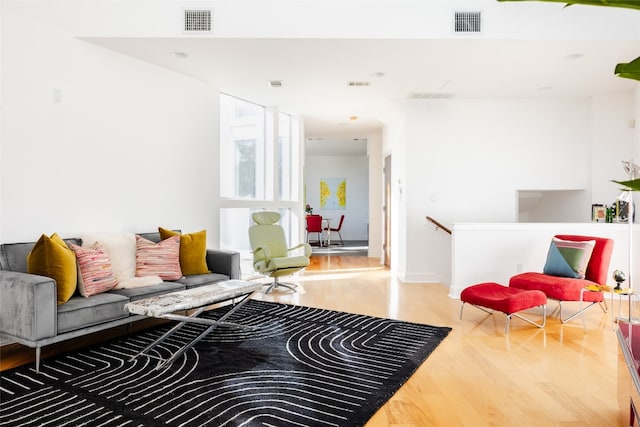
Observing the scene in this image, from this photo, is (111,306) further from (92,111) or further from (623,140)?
(623,140)

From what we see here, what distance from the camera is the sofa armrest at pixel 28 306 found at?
10.1ft

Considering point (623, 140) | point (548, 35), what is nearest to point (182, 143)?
point (548, 35)

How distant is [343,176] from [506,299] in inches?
404

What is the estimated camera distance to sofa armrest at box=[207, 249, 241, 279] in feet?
16.0

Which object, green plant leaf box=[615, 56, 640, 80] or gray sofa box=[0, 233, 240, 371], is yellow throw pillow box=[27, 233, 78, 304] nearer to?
gray sofa box=[0, 233, 240, 371]

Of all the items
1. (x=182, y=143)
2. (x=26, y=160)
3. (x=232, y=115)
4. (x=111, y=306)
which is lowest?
(x=111, y=306)

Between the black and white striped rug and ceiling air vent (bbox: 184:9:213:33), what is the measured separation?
2.67 metres

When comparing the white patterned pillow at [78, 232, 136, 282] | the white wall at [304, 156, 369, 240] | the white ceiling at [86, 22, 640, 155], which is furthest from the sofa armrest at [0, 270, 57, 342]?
the white wall at [304, 156, 369, 240]

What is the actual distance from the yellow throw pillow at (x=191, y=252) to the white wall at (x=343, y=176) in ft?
30.5

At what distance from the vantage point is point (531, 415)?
251 cm

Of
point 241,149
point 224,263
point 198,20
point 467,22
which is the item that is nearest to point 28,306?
point 224,263

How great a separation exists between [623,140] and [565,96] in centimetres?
94

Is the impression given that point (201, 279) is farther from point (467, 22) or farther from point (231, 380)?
point (467, 22)

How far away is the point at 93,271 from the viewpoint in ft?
12.2
